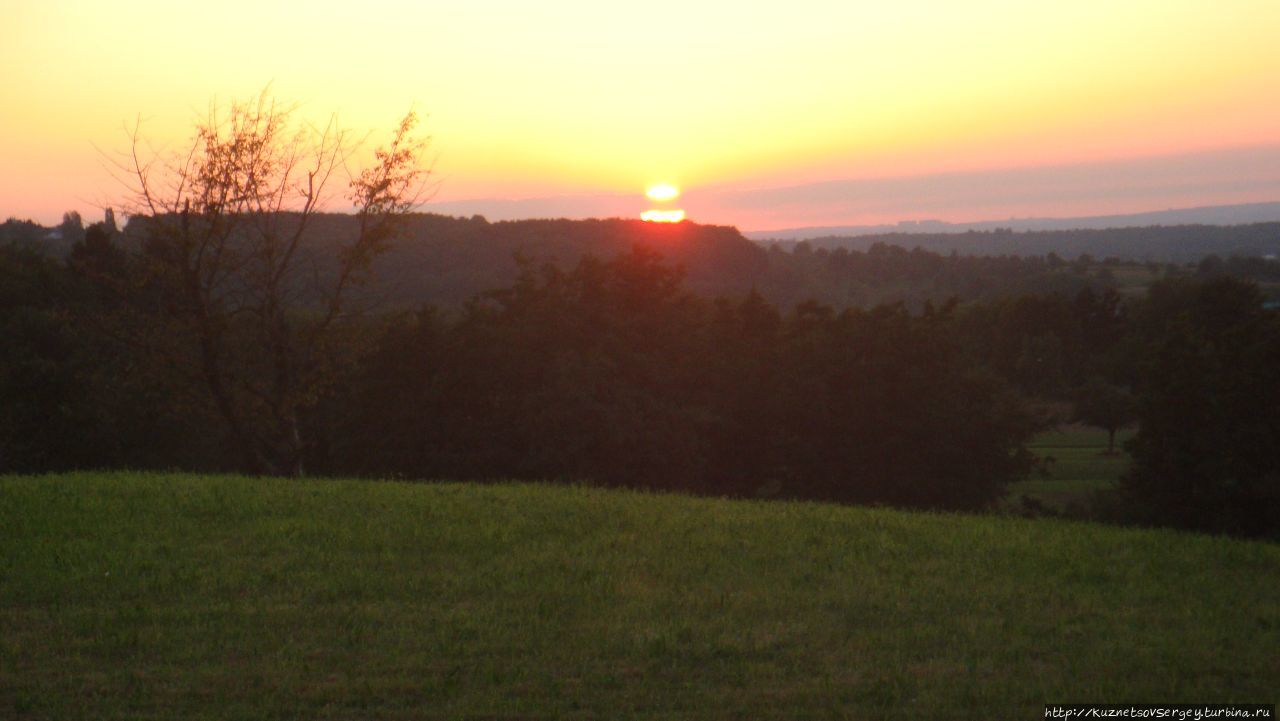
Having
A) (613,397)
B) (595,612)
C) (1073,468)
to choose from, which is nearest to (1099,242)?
(1073,468)

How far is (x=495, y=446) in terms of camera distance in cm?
3055

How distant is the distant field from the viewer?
35.8 meters

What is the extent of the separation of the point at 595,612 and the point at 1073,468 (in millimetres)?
42123

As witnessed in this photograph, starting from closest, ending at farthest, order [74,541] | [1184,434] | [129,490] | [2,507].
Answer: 1. [74,541]
2. [2,507]
3. [129,490]
4. [1184,434]

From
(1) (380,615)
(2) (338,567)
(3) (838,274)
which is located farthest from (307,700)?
(3) (838,274)

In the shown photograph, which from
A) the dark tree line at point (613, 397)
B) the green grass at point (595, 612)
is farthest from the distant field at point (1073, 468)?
the green grass at point (595, 612)

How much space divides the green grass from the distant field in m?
23.0

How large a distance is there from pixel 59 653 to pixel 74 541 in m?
3.50

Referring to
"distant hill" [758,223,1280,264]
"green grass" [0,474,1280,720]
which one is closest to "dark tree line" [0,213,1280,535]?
"green grass" [0,474,1280,720]

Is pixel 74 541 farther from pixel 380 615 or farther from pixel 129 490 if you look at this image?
pixel 380 615

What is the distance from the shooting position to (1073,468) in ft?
148

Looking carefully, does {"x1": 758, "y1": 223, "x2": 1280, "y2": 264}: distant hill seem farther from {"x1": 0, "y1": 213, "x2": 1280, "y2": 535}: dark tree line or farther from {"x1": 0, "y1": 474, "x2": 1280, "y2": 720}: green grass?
{"x1": 0, "y1": 474, "x2": 1280, "y2": 720}: green grass

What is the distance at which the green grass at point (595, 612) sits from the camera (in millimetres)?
5840

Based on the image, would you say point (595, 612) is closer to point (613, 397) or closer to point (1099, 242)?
point (613, 397)
